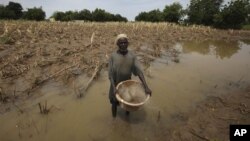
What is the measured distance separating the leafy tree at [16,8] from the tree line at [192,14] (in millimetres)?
262

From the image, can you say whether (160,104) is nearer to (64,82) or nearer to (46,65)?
(64,82)

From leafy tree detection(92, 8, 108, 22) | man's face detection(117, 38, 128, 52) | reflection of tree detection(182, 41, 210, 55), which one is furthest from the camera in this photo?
leafy tree detection(92, 8, 108, 22)

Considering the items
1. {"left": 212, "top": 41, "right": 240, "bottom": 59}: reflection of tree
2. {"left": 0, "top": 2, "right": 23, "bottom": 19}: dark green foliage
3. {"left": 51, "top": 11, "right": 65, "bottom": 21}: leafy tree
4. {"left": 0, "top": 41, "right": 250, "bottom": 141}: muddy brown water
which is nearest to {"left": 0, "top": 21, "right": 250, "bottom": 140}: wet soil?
{"left": 0, "top": 41, "right": 250, "bottom": 141}: muddy brown water

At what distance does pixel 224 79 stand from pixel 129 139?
4838 mm

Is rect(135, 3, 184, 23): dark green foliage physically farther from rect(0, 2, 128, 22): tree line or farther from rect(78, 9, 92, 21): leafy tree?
rect(78, 9, 92, 21): leafy tree

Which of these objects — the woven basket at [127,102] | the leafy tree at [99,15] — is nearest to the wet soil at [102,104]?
the woven basket at [127,102]

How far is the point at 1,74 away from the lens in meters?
6.98

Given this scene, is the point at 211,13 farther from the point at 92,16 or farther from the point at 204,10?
the point at 92,16

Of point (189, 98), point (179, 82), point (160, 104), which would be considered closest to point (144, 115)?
point (160, 104)

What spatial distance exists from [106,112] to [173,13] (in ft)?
130

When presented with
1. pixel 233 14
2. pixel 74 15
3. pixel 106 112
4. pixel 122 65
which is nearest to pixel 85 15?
pixel 74 15

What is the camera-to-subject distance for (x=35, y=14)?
172 ft

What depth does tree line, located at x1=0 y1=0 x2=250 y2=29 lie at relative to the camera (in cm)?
3422

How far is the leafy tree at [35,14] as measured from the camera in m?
52.6
